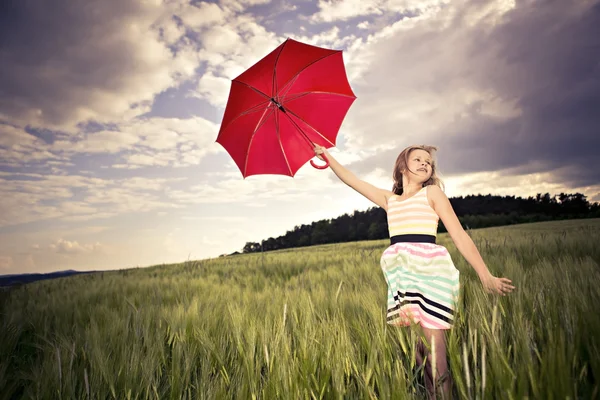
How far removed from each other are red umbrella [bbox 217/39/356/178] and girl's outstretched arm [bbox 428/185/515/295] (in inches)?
51.6

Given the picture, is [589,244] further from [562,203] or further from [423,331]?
[562,203]

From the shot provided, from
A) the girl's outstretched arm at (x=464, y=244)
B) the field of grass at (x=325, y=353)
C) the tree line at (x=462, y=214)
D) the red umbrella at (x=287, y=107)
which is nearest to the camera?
the field of grass at (x=325, y=353)

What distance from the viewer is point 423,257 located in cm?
198

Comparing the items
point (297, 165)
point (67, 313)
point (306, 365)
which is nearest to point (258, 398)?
point (306, 365)

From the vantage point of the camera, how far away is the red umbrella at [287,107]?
3156mm

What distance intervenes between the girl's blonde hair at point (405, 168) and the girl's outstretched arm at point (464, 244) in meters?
0.18

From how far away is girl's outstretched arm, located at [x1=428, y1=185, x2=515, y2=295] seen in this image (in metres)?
1.81

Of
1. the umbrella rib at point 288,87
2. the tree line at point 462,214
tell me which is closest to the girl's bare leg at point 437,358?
the umbrella rib at point 288,87

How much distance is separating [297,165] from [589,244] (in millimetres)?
4350

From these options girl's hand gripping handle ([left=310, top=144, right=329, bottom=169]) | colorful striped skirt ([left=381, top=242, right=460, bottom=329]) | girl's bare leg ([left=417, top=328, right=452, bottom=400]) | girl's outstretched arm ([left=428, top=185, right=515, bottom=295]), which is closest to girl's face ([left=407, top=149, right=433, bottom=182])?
girl's outstretched arm ([left=428, top=185, right=515, bottom=295])

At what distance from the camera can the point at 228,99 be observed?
340cm

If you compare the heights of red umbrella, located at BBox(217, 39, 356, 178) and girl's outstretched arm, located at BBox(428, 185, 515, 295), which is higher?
red umbrella, located at BBox(217, 39, 356, 178)

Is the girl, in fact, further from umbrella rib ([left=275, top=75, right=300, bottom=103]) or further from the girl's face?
umbrella rib ([left=275, top=75, right=300, bottom=103])

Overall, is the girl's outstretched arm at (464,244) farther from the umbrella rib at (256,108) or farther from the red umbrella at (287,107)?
the umbrella rib at (256,108)
